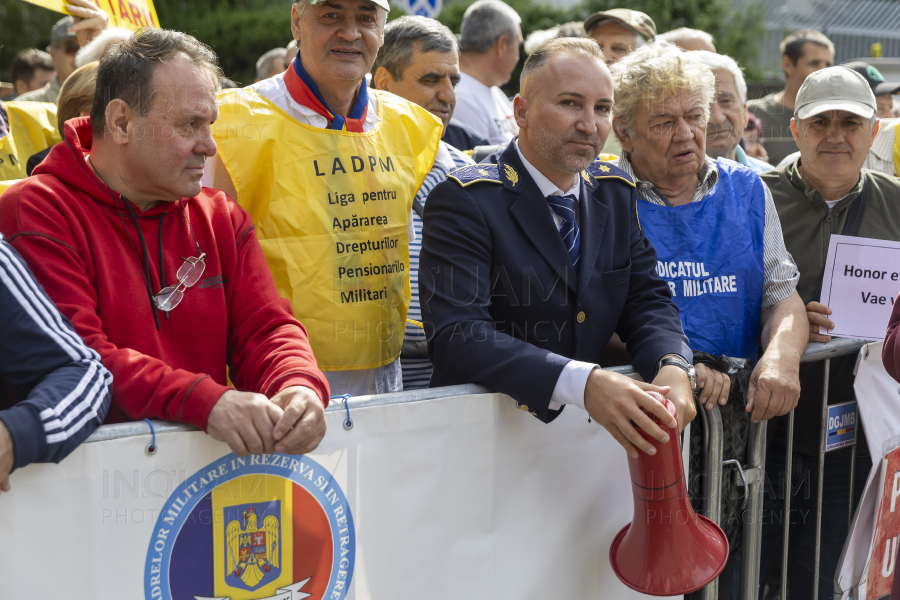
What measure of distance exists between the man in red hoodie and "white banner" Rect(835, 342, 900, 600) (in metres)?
1.93

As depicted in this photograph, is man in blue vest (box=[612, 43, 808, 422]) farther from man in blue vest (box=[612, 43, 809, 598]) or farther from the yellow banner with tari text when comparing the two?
the yellow banner with tari text

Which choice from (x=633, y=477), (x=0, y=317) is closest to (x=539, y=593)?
(x=633, y=477)

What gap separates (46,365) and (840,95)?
291 cm

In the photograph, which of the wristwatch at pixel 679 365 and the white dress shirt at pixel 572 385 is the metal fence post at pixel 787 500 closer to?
the wristwatch at pixel 679 365

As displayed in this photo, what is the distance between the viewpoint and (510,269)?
2.47m

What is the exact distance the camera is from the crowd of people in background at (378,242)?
1955mm

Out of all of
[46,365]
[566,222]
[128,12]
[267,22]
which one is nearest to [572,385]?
[566,222]

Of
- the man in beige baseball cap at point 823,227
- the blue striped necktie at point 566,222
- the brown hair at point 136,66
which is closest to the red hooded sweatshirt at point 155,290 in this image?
the brown hair at point 136,66

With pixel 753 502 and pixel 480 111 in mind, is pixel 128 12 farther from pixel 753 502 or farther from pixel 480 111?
pixel 753 502

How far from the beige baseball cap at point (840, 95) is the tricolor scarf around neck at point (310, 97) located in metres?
1.76

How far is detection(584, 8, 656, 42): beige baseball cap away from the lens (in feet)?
18.2

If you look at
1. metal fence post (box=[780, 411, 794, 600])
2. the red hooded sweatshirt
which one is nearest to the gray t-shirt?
metal fence post (box=[780, 411, 794, 600])

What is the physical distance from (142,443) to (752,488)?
187cm

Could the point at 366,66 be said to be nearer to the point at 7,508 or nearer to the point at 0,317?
the point at 0,317
